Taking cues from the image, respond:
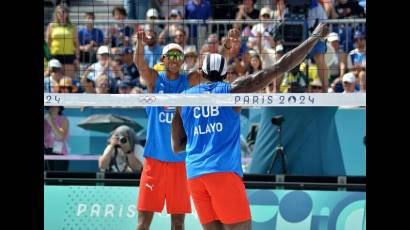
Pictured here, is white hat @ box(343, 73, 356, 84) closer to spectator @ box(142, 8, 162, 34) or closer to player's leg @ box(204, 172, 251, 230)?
spectator @ box(142, 8, 162, 34)

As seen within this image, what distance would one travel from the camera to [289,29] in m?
10.9

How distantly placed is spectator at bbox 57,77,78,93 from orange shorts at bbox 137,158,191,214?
11.9 ft

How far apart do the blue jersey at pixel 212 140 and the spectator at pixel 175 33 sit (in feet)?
14.8

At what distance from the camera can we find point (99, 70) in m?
12.8

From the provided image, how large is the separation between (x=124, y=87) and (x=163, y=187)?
3830 millimetres

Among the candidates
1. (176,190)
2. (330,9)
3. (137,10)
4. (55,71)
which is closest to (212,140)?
(176,190)

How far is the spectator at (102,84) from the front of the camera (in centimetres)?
1183

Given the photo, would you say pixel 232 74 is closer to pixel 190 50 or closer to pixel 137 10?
pixel 190 50

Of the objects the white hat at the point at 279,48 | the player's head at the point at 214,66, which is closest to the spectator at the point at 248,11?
the white hat at the point at 279,48

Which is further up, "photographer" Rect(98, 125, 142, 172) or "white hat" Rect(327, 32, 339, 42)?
"white hat" Rect(327, 32, 339, 42)

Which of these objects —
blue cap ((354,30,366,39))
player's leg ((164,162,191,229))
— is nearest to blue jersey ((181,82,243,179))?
player's leg ((164,162,191,229))

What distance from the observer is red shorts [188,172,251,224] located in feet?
23.9
